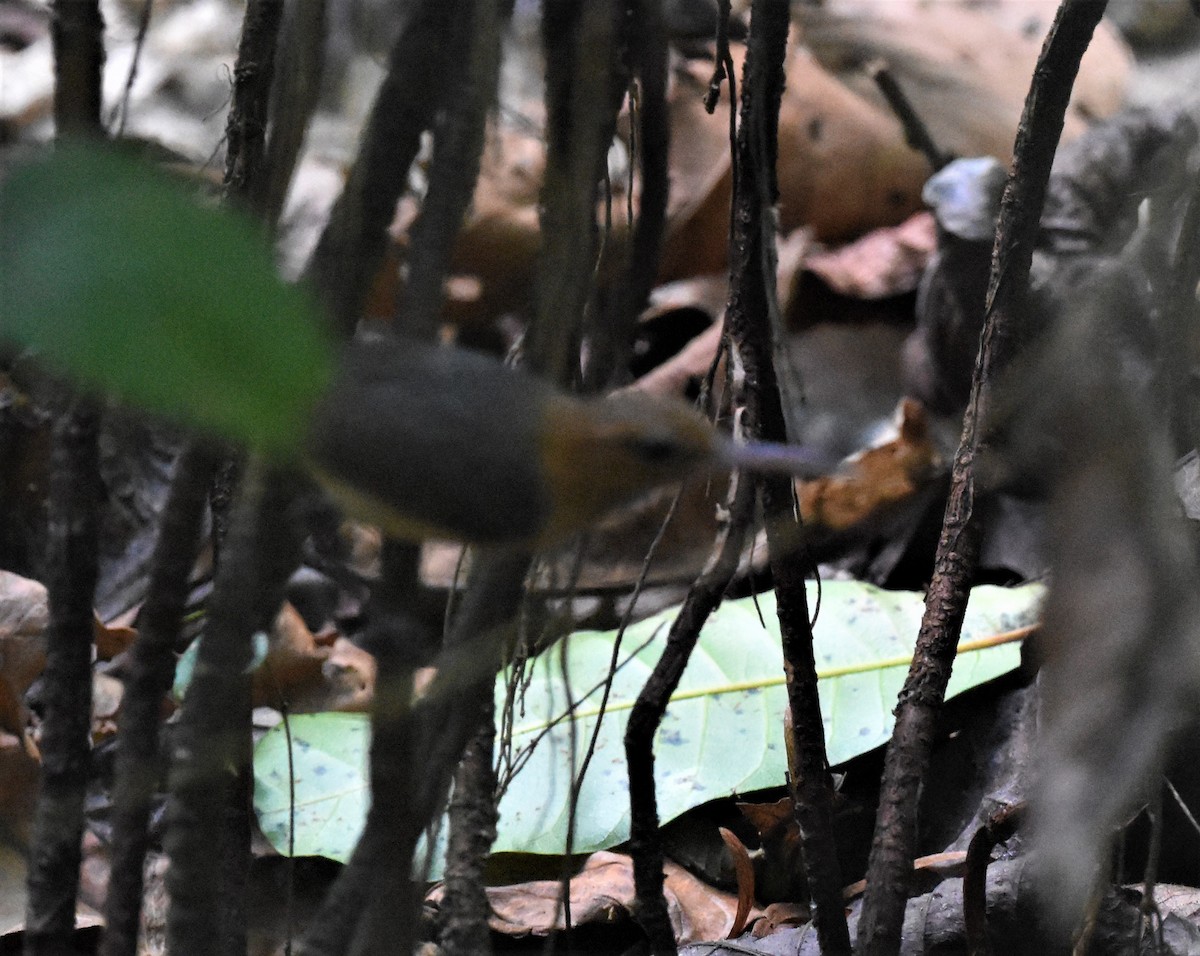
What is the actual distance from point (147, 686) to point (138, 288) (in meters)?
0.66

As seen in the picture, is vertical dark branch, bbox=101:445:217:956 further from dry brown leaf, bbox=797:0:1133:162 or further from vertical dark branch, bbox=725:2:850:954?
dry brown leaf, bbox=797:0:1133:162

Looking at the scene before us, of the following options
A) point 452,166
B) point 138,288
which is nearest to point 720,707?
point 452,166

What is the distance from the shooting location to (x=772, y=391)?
124 centimetres

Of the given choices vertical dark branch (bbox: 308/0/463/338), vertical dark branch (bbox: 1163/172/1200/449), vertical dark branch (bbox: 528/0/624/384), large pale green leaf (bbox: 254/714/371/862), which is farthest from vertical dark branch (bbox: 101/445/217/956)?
vertical dark branch (bbox: 1163/172/1200/449)

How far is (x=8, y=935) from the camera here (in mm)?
1644

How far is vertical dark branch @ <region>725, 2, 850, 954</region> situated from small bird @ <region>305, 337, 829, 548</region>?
380 mm

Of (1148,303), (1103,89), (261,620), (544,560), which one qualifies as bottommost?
(261,620)

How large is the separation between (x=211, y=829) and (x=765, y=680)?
121 cm

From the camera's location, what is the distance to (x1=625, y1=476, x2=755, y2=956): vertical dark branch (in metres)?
1.27

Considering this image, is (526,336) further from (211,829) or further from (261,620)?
(211,829)

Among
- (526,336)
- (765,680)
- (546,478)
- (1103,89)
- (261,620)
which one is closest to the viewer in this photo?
(546,478)

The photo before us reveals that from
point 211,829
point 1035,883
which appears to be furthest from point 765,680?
point 211,829

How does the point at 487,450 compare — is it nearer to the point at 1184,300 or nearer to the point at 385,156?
the point at 385,156

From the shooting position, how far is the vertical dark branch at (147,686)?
105 centimetres
